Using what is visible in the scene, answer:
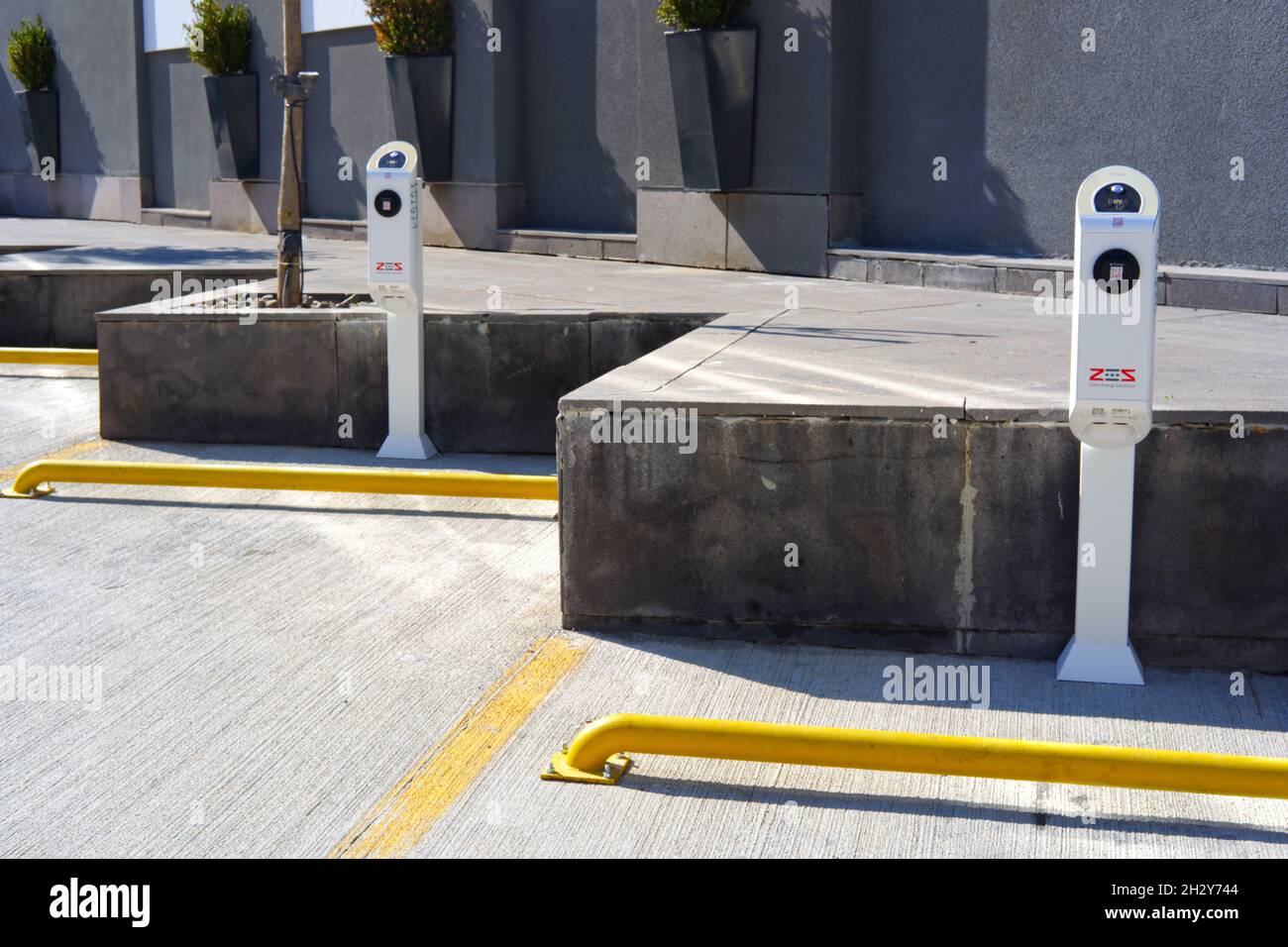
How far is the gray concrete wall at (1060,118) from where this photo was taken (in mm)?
10508

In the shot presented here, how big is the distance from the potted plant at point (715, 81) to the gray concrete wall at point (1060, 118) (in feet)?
3.17

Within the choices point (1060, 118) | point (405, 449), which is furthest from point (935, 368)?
point (1060, 118)

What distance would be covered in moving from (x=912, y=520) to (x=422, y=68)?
1169 centimetres

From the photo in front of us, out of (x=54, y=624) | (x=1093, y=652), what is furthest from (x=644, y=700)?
(x=54, y=624)

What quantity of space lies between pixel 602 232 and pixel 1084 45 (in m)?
5.43

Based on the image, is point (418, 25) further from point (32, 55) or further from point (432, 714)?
point (432, 714)

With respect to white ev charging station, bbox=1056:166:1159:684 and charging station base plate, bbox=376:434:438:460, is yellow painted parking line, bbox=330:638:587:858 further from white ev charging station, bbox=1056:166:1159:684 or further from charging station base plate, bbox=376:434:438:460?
charging station base plate, bbox=376:434:438:460

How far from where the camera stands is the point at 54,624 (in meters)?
5.90

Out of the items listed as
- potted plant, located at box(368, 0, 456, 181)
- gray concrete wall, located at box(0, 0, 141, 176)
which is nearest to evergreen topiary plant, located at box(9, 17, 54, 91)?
gray concrete wall, located at box(0, 0, 141, 176)

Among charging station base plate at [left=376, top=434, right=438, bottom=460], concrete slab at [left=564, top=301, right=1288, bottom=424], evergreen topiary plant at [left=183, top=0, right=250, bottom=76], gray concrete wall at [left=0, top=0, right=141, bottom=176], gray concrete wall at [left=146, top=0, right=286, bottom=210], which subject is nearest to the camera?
concrete slab at [left=564, top=301, right=1288, bottom=424]

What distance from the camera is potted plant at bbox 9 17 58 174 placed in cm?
2252

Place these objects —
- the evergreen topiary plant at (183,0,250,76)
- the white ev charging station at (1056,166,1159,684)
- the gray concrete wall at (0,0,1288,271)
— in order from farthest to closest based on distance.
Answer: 1. the evergreen topiary plant at (183,0,250,76)
2. the gray concrete wall at (0,0,1288,271)
3. the white ev charging station at (1056,166,1159,684)

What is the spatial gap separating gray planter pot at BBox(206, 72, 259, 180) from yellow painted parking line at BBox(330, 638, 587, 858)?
14.9 meters
